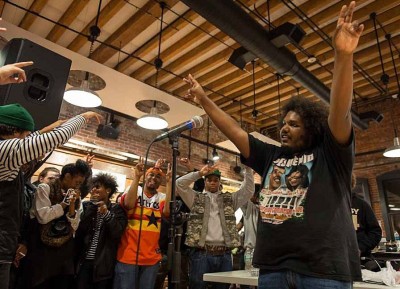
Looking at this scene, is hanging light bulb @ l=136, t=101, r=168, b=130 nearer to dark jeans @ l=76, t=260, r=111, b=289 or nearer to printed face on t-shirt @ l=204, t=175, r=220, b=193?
printed face on t-shirt @ l=204, t=175, r=220, b=193

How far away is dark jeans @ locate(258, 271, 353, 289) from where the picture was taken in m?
1.04

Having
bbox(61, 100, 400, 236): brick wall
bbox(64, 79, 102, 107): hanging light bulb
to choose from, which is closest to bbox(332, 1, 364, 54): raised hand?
bbox(64, 79, 102, 107): hanging light bulb

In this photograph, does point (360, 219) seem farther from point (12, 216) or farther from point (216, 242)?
point (12, 216)

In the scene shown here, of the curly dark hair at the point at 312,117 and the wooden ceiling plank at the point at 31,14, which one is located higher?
the wooden ceiling plank at the point at 31,14

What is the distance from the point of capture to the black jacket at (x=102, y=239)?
8.35 ft

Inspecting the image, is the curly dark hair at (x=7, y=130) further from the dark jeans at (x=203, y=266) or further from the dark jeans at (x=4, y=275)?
the dark jeans at (x=203, y=266)

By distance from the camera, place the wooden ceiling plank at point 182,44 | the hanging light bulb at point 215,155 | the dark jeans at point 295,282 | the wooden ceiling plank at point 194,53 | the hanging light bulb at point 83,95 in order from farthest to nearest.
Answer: the hanging light bulb at point 215,155 → the wooden ceiling plank at point 194,53 → the wooden ceiling plank at point 182,44 → the hanging light bulb at point 83,95 → the dark jeans at point 295,282

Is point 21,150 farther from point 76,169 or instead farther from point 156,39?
point 156,39

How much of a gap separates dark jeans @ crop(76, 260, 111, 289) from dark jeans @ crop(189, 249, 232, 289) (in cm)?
76

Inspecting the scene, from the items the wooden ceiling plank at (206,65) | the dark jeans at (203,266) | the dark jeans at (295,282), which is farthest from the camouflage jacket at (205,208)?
the wooden ceiling plank at (206,65)

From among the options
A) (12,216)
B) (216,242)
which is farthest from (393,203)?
(12,216)

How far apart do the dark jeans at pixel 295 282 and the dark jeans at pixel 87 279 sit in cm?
185

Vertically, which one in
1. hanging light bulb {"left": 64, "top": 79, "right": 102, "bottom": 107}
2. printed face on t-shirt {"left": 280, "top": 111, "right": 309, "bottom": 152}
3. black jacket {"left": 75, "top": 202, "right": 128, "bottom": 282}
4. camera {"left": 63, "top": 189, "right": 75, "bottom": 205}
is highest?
hanging light bulb {"left": 64, "top": 79, "right": 102, "bottom": 107}

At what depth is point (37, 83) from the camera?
99.7 inches
